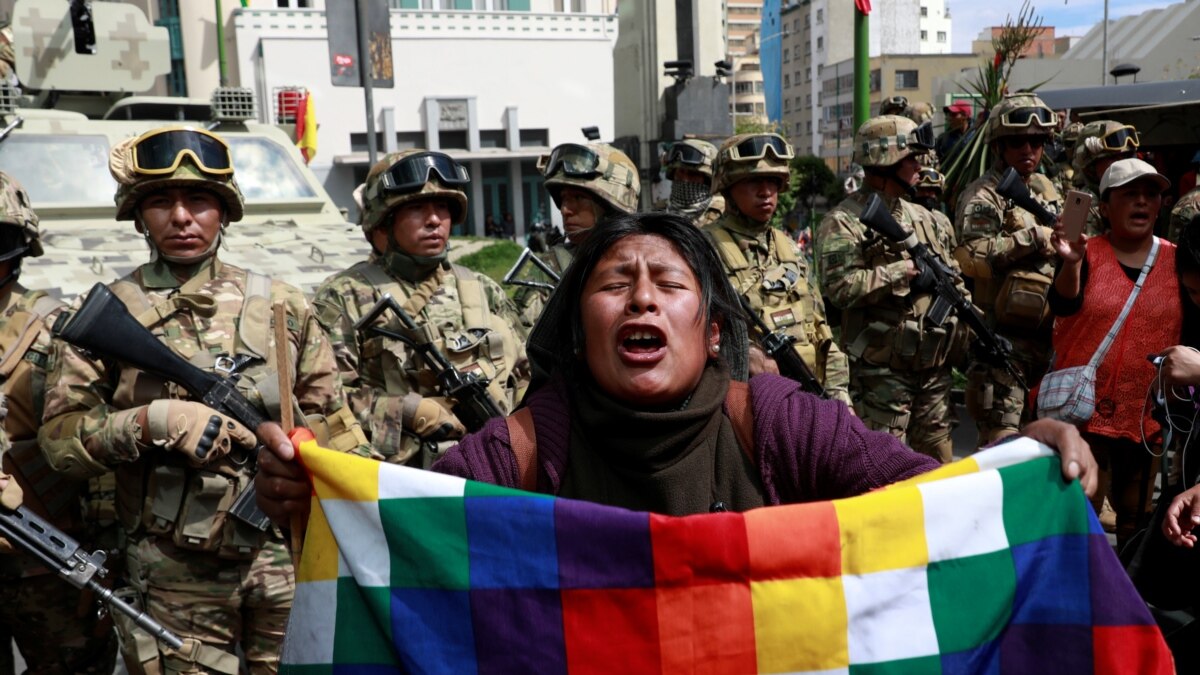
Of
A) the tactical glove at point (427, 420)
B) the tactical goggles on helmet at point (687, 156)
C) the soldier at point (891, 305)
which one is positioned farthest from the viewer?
the tactical goggles on helmet at point (687, 156)

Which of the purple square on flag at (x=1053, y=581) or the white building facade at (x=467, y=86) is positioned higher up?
the white building facade at (x=467, y=86)

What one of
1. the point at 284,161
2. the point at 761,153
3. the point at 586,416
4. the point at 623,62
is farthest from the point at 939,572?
the point at 623,62

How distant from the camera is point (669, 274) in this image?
7.91ft

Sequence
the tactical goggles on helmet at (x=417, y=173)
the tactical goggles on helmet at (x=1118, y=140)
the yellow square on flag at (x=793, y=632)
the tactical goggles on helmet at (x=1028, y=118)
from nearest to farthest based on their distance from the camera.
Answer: the yellow square on flag at (x=793, y=632), the tactical goggles on helmet at (x=417, y=173), the tactical goggles on helmet at (x=1028, y=118), the tactical goggles on helmet at (x=1118, y=140)

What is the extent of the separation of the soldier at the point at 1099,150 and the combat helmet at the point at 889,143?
7.47 ft

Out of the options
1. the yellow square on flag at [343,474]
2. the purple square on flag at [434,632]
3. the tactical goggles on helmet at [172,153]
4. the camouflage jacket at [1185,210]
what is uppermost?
the tactical goggles on helmet at [172,153]

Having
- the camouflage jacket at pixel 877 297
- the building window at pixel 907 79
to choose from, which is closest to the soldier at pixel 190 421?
the camouflage jacket at pixel 877 297

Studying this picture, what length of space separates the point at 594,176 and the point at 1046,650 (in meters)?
3.67

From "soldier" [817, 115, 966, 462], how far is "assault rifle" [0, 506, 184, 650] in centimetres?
397

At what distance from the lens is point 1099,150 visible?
27.1 feet

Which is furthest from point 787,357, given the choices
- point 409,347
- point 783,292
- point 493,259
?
point 493,259

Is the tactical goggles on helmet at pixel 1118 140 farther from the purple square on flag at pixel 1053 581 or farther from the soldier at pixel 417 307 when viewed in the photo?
the purple square on flag at pixel 1053 581

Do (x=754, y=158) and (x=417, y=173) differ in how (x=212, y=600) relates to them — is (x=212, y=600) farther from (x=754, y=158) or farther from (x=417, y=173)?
(x=754, y=158)

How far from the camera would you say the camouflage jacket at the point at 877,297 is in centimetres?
621
